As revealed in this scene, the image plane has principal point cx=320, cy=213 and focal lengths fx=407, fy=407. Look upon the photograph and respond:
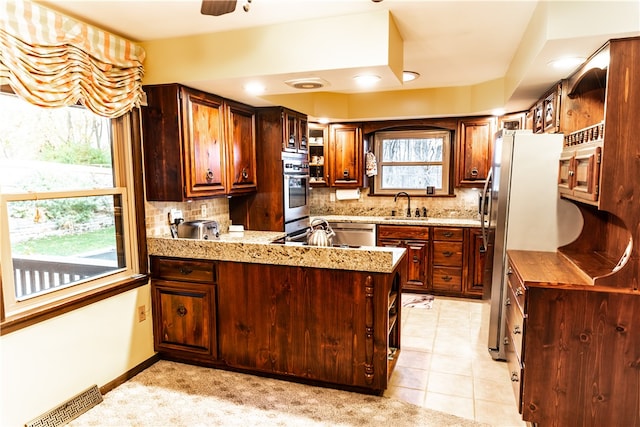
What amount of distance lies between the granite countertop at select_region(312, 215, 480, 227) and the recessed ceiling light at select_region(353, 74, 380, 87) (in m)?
2.25

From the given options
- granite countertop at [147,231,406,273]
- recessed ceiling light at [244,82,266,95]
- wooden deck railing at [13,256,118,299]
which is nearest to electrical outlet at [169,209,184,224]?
granite countertop at [147,231,406,273]

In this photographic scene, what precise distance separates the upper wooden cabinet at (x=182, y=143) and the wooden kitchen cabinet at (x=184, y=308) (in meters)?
0.55

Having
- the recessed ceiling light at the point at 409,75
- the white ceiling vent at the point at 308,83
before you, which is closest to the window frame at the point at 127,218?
the white ceiling vent at the point at 308,83

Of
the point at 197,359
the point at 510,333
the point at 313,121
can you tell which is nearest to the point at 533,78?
the point at 510,333

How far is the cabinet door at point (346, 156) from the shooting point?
5.14 m

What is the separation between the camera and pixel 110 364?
9.09 ft

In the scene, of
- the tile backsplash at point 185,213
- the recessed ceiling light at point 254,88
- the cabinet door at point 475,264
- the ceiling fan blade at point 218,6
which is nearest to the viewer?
the ceiling fan blade at point 218,6

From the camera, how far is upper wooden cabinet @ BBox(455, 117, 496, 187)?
4.68 m

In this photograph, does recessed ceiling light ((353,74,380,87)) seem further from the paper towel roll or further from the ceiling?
the paper towel roll

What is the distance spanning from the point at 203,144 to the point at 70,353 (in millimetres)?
1679

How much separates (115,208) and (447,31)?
2579 millimetres

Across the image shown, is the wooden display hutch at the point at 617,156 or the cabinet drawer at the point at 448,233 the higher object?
the wooden display hutch at the point at 617,156

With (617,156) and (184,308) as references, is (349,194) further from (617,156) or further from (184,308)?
(617,156)

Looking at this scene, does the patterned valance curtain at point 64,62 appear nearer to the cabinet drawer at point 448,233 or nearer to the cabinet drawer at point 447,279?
the cabinet drawer at point 448,233
